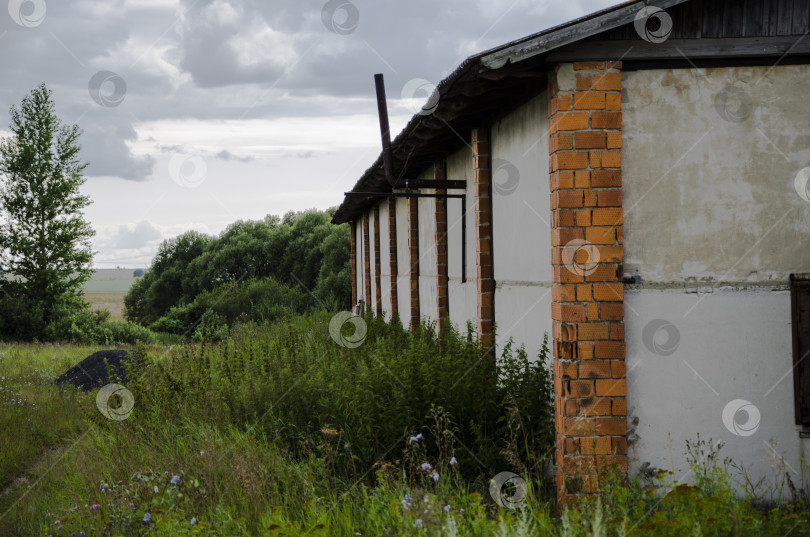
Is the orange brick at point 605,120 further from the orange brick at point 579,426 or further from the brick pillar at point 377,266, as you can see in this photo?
the brick pillar at point 377,266

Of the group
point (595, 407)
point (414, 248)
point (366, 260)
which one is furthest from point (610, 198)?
point (366, 260)

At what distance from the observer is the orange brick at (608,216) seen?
17.6 feet

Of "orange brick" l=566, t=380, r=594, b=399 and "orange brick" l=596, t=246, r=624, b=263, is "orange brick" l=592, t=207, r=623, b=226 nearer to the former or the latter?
"orange brick" l=596, t=246, r=624, b=263

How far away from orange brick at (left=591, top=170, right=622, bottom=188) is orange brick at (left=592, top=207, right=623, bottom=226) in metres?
0.19

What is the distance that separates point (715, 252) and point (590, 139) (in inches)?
51.4

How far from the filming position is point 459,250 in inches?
384

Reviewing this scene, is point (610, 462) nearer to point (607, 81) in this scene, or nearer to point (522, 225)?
point (522, 225)

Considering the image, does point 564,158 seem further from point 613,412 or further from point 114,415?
point 114,415

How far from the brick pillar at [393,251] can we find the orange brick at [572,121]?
32.8 ft

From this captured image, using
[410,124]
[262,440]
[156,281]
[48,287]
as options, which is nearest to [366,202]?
[410,124]

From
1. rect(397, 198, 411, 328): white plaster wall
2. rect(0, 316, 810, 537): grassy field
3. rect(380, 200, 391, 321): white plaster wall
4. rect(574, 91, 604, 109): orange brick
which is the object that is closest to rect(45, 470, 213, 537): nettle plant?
rect(0, 316, 810, 537): grassy field

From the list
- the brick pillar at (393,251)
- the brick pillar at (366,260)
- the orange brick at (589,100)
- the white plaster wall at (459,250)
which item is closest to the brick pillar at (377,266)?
the brick pillar at (366,260)

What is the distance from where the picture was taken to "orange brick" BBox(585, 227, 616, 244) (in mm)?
5348

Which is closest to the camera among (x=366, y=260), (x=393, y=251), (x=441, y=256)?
(x=441, y=256)
